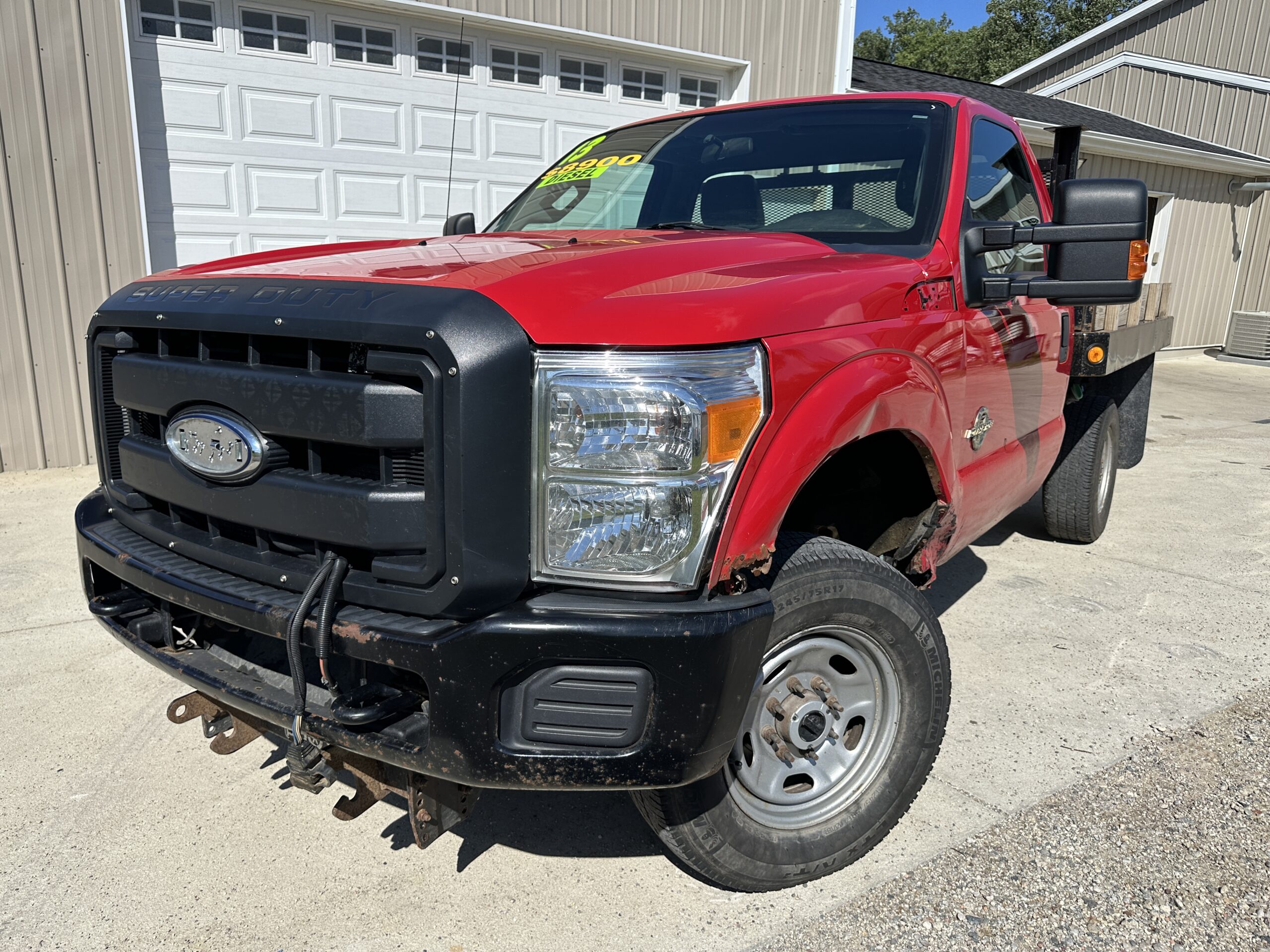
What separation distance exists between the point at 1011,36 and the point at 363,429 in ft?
161

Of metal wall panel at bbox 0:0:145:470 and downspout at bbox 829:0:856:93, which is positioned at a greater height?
downspout at bbox 829:0:856:93

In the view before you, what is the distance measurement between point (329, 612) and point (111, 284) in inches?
223

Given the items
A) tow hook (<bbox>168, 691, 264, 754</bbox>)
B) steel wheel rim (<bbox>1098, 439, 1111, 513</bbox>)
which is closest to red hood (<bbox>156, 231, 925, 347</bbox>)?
tow hook (<bbox>168, 691, 264, 754</bbox>)

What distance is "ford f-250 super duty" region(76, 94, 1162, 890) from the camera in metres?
1.77

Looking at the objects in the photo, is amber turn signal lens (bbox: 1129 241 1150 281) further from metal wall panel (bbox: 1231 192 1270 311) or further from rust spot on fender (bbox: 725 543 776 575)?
metal wall panel (bbox: 1231 192 1270 311)

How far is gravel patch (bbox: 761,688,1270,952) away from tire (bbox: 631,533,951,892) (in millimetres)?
172

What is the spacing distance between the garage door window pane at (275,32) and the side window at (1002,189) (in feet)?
18.0

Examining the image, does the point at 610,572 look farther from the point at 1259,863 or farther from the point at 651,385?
the point at 1259,863

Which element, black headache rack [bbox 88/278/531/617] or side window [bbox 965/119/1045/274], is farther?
side window [bbox 965/119/1045/274]

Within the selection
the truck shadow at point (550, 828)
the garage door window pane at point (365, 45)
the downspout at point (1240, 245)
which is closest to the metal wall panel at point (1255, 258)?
the downspout at point (1240, 245)

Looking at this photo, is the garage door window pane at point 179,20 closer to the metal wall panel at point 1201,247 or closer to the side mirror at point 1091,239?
the side mirror at point 1091,239

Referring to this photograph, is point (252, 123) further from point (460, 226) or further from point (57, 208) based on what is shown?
point (460, 226)

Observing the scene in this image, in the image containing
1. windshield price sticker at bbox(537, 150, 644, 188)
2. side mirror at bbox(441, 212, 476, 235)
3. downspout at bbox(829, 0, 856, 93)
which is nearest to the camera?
windshield price sticker at bbox(537, 150, 644, 188)

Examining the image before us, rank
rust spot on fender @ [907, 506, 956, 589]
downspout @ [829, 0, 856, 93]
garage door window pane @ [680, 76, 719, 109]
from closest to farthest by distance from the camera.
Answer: rust spot on fender @ [907, 506, 956, 589]
garage door window pane @ [680, 76, 719, 109]
downspout @ [829, 0, 856, 93]
